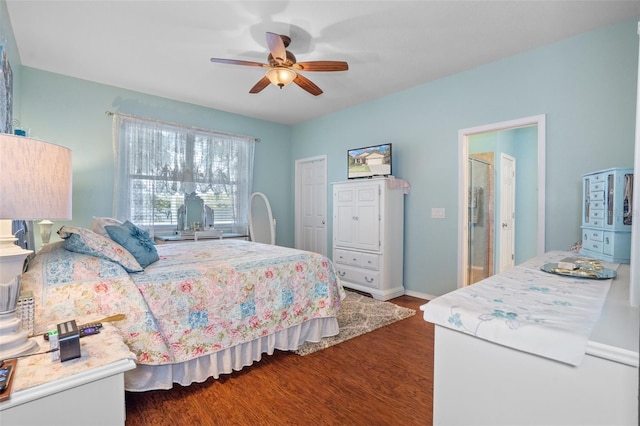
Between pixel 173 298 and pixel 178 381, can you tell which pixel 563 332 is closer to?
pixel 173 298

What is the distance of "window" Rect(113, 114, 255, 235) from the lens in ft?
13.2

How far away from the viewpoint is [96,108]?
381 cm

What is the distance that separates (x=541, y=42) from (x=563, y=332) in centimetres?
319

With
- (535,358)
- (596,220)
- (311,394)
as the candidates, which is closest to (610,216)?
(596,220)

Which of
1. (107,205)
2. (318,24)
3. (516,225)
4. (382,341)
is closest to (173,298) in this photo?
(382,341)

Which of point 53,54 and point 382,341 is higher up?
point 53,54

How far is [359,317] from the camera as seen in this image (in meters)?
3.21

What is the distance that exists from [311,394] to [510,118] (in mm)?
3177

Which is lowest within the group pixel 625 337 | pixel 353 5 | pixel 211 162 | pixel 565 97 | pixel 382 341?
pixel 382 341

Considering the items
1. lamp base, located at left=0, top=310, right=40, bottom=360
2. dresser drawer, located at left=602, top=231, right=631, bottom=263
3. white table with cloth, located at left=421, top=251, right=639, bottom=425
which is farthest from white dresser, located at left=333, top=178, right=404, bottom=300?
lamp base, located at left=0, top=310, right=40, bottom=360

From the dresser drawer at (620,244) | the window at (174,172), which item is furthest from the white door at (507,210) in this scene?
the window at (174,172)

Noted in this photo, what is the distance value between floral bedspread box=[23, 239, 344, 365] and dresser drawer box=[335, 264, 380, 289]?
1.23 meters

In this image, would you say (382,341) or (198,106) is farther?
(198,106)

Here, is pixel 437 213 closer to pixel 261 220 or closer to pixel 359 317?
pixel 359 317
